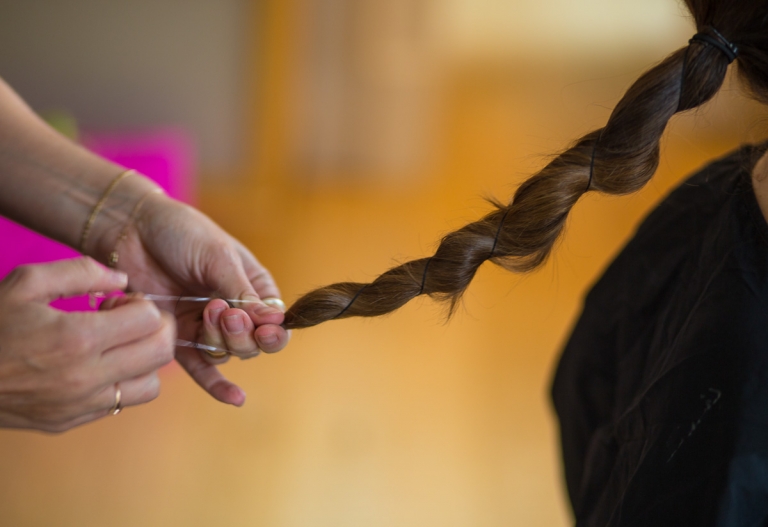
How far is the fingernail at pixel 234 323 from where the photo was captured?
2.51 feet

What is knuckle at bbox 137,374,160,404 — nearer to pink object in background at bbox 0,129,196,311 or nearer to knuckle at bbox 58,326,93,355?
knuckle at bbox 58,326,93,355

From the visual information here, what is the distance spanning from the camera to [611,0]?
3.34 meters

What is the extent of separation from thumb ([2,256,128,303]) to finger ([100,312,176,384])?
7 centimetres

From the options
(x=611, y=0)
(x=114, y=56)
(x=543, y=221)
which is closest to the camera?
(x=543, y=221)

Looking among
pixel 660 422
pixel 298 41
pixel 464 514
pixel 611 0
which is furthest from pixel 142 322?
pixel 611 0

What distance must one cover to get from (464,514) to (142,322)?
110 cm

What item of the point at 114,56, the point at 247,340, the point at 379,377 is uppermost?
the point at 114,56

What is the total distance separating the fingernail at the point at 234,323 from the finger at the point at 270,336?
0.06 ft

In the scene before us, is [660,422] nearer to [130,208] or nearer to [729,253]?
[729,253]

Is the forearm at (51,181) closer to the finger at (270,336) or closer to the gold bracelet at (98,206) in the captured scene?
the gold bracelet at (98,206)

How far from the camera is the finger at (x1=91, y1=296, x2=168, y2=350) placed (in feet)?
2.12

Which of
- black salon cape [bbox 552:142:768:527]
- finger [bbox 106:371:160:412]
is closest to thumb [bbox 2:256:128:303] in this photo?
finger [bbox 106:371:160:412]

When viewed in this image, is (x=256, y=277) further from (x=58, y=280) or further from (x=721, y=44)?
(x=721, y=44)

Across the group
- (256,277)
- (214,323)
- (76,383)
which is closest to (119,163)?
(256,277)
